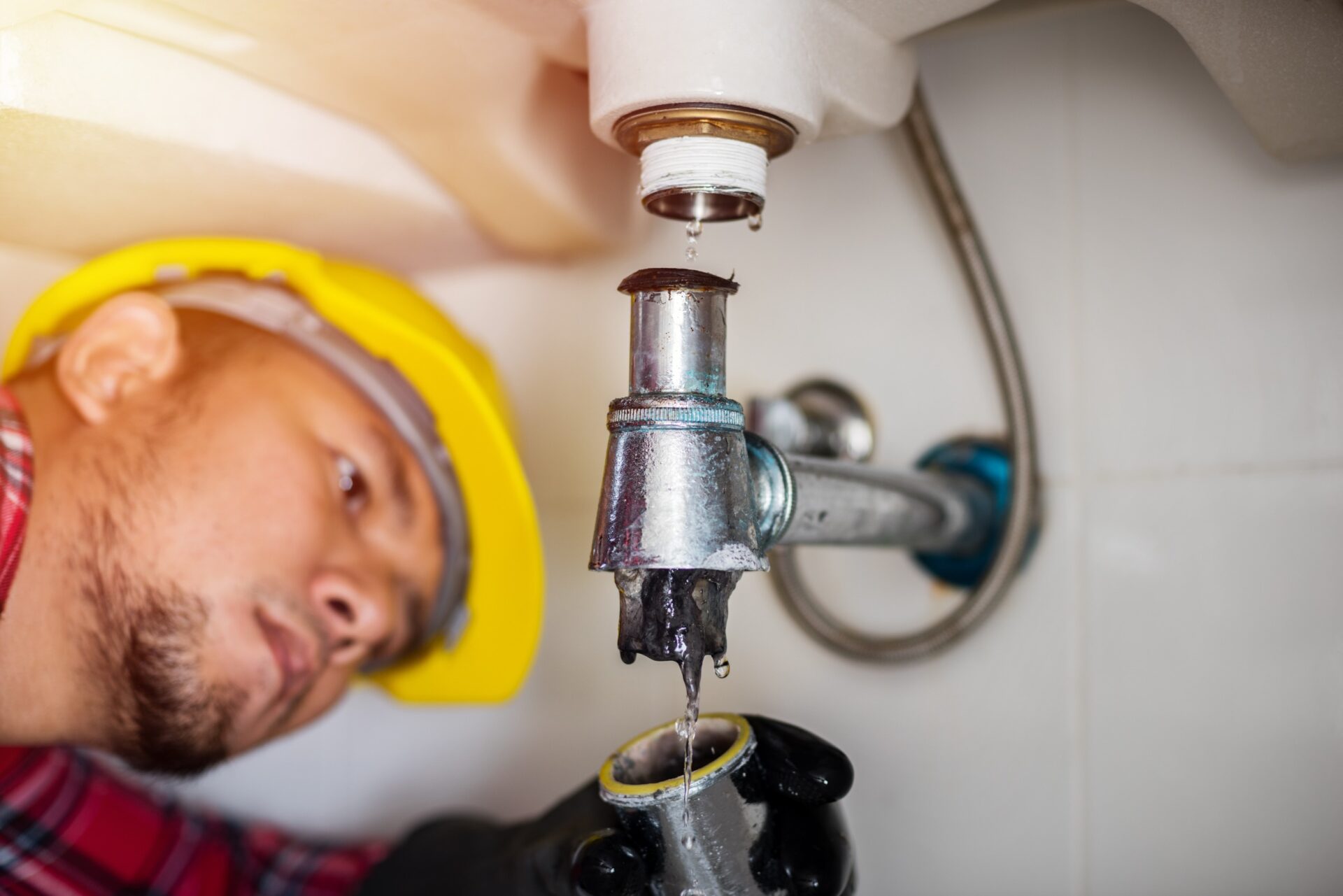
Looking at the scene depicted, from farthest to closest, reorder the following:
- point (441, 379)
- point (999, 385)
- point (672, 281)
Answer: point (441, 379), point (999, 385), point (672, 281)

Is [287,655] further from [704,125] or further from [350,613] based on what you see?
[704,125]

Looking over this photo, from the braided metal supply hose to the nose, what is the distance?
38 cm

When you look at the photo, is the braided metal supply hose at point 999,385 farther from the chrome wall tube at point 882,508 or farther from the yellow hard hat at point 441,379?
the yellow hard hat at point 441,379

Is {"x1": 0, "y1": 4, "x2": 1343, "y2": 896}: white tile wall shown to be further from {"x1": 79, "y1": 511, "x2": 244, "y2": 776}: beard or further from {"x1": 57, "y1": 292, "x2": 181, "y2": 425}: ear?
{"x1": 79, "y1": 511, "x2": 244, "y2": 776}: beard

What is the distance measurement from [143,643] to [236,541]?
9cm

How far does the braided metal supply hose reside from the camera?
0.65 meters

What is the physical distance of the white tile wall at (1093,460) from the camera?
63 cm

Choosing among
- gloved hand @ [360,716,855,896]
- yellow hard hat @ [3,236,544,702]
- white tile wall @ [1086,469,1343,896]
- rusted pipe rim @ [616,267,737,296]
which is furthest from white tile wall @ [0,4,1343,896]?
rusted pipe rim @ [616,267,737,296]

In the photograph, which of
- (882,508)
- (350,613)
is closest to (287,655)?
(350,613)

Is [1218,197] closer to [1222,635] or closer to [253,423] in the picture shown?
[1222,635]

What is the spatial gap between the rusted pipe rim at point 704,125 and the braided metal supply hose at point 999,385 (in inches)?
6.9

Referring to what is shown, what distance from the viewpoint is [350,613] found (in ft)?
2.46

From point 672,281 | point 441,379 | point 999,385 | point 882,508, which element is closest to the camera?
point 672,281

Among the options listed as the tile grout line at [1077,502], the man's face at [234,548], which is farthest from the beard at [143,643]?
the tile grout line at [1077,502]
